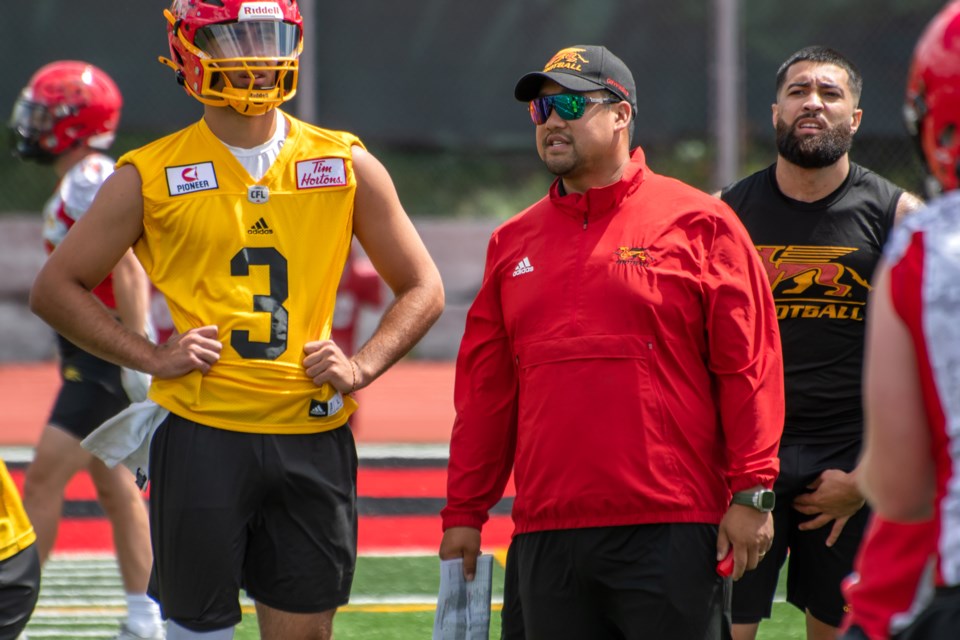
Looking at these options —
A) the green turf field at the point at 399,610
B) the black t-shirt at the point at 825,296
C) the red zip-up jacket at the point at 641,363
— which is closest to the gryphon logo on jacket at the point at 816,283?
the black t-shirt at the point at 825,296

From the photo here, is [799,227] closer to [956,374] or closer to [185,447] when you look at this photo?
[185,447]

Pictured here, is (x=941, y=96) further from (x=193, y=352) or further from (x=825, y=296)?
(x=193, y=352)

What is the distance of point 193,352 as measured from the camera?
398cm

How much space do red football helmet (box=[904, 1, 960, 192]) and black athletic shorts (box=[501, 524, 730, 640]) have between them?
1.52 meters

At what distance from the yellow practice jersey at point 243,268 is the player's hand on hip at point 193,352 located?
4 centimetres

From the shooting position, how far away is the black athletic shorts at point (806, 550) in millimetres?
4480

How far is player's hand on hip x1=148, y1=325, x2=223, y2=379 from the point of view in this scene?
13.1 ft

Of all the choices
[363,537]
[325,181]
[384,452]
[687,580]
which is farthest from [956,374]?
[384,452]

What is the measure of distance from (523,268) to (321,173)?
683 millimetres

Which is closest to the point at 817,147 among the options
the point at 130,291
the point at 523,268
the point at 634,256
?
the point at 634,256

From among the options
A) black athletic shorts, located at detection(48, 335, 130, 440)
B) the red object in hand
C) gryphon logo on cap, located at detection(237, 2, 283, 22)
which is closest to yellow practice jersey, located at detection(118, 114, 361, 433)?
gryphon logo on cap, located at detection(237, 2, 283, 22)

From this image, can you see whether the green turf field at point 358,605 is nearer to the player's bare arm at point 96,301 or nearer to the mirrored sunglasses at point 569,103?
the player's bare arm at point 96,301

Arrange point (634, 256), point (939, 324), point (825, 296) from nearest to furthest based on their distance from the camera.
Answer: point (939, 324) < point (634, 256) < point (825, 296)

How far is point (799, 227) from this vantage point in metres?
4.54
